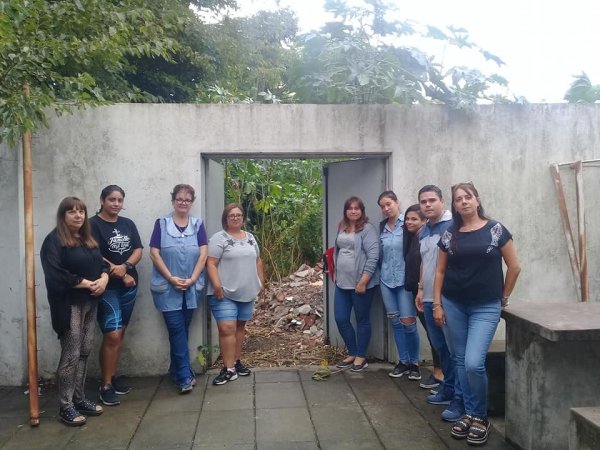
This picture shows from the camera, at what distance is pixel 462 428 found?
12.8 feet

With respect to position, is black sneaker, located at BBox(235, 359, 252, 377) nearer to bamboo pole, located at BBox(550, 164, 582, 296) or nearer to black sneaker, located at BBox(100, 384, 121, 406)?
black sneaker, located at BBox(100, 384, 121, 406)

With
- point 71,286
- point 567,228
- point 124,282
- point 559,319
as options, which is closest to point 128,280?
point 124,282

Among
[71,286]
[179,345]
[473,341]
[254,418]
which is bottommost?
[254,418]

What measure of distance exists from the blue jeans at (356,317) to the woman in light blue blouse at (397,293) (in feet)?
0.77

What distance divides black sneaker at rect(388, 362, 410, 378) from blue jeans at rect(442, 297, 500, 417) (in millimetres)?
1349

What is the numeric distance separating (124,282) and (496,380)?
10.5ft

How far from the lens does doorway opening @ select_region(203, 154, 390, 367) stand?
5.84m

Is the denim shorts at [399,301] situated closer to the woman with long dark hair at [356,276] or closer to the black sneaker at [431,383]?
the woman with long dark hair at [356,276]

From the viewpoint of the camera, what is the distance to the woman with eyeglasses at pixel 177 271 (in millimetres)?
4926

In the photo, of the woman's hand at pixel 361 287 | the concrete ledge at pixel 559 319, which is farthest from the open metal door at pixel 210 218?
the concrete ledge at pixel 559 319

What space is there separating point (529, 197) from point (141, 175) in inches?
159

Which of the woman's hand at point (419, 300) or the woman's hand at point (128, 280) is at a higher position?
the woman's hand at point (128, 280)

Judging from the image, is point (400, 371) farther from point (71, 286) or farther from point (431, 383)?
point (71, 286)

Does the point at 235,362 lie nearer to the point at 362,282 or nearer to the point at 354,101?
the point at 362,282
